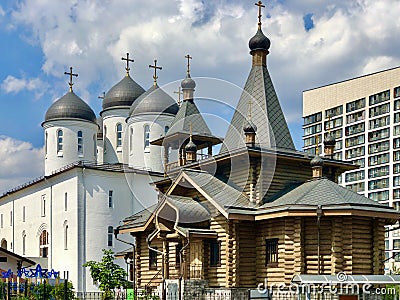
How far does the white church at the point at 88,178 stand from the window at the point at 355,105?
3807cm

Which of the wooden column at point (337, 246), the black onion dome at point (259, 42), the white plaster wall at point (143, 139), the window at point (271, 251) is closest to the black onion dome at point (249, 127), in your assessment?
the black onion dome at point (259, 42)

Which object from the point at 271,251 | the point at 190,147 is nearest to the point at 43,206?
the point at 190,147

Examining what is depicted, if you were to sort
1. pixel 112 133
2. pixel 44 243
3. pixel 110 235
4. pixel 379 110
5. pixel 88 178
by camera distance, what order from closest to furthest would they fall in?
pixel 110 235, pixel 88 178, pixel 44 243, pixel 112 133, pixel 379 110

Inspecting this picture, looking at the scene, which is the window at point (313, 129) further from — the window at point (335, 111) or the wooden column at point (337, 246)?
the wooden column at point (337, 246)

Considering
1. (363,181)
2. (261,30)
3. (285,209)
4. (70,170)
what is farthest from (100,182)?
(363,181)

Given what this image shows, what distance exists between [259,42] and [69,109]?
23281mm

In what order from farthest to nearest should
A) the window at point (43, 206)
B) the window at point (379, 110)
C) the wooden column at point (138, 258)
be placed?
the window at point (379, 110) < the window at point (43, 206) < the wooden column at point (138, 258)

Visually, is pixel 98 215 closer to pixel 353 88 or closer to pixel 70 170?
pixel 70 170

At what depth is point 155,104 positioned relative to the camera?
48094 mm

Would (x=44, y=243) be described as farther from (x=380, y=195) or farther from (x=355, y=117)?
(x=355, y=117)

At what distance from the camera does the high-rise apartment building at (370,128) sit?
253ft

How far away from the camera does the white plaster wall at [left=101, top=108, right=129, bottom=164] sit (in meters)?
51.0

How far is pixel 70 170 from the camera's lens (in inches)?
1790

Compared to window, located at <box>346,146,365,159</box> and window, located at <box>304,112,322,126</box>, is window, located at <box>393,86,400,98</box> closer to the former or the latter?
window, located at <box>346,146,365,159</box>
